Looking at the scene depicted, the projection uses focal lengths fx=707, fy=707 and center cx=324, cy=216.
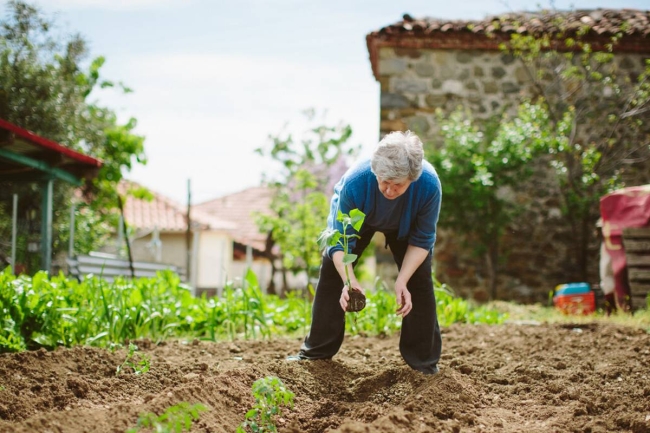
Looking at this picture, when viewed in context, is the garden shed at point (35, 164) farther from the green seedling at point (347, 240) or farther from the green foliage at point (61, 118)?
the green seedling at point (347, 240)

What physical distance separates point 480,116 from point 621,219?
349 cm

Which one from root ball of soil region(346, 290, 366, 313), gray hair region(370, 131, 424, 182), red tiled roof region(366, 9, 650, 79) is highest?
red tiled roof region(366, 9, 650, 79)

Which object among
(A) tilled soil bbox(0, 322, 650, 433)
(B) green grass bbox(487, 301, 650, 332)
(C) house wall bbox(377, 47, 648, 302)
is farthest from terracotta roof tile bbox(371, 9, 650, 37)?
(A) tilled soil bbox(0, 322, 650, 433)

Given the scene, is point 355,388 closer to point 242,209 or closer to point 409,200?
point 409,200

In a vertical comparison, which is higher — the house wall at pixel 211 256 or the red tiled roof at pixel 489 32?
the red tiled roof at pixel 489 32

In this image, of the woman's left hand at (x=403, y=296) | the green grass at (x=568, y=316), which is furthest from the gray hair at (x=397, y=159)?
the green grass at (x=568, y=316)

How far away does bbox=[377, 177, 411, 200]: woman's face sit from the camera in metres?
3.03

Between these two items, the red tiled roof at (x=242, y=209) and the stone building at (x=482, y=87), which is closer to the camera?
the stone building at (x=482, y=87)

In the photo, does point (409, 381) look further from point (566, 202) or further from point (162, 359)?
point (566, 202)

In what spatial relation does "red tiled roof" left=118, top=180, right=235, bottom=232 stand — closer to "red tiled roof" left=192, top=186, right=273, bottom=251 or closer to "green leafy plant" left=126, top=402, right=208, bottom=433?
"red tiled roof" left=192, top=186, right=273, bottom=251

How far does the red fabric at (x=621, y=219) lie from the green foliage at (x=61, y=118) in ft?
18.9

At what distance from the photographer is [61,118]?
9.74 m

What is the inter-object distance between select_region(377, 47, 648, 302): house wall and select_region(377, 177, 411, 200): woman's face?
256 inches

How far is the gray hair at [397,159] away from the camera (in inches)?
116
